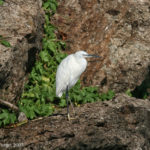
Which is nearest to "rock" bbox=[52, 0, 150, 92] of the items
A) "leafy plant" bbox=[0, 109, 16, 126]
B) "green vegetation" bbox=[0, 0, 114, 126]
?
"green vegetation" bbox=[0, 0, 114, 126]

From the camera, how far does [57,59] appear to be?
7203 millimetres

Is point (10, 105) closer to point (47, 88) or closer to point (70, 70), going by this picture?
point (70, 70)

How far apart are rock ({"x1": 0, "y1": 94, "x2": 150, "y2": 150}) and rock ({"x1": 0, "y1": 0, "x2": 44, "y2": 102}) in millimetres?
889

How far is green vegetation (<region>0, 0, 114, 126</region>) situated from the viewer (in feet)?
19.8

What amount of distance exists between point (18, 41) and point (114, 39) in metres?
2.53

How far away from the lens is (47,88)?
6.74m

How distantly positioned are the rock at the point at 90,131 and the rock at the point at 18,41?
0.89 metres

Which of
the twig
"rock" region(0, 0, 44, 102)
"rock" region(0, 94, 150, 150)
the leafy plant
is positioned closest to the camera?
"rock" region(0, 94, 150, 150)

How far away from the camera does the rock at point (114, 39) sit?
7.30 metres

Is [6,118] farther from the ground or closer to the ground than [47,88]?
closer to the ground

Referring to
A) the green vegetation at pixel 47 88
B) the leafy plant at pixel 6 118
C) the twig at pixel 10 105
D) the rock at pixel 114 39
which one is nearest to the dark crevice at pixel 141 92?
the rock at pixel 114 39

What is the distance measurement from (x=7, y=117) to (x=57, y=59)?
236 centimetres

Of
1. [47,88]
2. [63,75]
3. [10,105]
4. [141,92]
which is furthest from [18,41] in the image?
[141,92]

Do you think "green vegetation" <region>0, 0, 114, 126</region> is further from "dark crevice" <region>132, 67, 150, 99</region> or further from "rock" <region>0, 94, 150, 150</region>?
"dark crevice" <region>132, 67, 150, 99</region>
